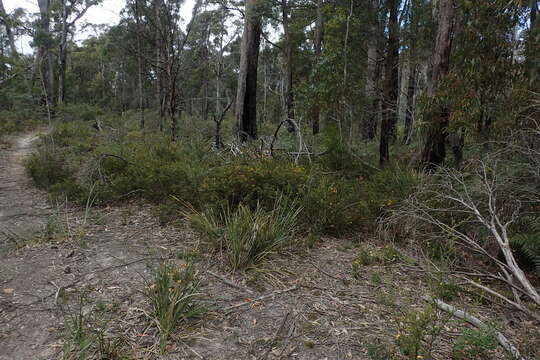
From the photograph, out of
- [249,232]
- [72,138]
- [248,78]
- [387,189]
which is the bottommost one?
[249,232]

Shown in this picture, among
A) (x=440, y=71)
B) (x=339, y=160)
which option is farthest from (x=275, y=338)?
(x=440, y=71)

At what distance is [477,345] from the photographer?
1962 mm

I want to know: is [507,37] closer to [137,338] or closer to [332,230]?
[332,230]

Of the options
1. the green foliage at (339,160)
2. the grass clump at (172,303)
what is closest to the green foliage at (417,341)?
the grass clump at (172,303)

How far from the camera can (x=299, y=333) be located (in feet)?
7.61

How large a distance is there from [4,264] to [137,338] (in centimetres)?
192

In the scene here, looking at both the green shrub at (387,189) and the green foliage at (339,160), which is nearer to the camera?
the green shrub at (387,189)

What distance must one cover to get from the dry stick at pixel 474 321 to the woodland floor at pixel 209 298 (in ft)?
0.25

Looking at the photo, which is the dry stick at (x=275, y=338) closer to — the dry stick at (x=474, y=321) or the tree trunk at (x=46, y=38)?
the dry stick at (x=474, y=321)

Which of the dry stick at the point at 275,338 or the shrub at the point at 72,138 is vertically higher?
the shrub at the point at 72,138

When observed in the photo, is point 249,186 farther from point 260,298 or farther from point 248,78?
point 248,78

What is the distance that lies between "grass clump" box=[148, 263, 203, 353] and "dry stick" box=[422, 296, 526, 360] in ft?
5.45

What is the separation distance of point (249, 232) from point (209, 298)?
78cm

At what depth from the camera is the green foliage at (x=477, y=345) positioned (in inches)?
76.7
